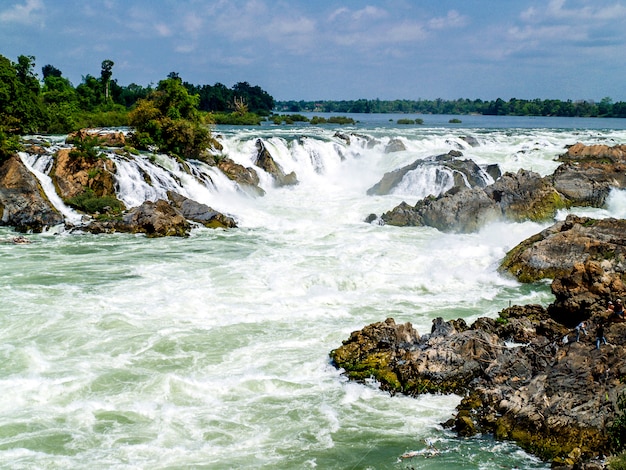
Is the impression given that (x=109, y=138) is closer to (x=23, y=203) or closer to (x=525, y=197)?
(x=23, y=203)

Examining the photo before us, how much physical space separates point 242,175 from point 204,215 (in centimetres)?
815

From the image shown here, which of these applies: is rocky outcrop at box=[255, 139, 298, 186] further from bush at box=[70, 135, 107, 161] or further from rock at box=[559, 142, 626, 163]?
rock at box=[559, 142, 626, 163]

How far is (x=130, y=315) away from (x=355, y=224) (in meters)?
13.2

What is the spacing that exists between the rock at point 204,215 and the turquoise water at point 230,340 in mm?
711

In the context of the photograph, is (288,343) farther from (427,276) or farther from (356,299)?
(427,276)

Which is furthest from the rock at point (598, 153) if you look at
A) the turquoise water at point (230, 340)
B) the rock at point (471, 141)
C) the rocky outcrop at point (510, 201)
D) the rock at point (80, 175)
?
the rock at point (80, 175)

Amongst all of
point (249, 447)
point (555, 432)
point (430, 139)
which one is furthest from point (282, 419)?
point (430, 139)

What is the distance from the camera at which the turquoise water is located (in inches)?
346

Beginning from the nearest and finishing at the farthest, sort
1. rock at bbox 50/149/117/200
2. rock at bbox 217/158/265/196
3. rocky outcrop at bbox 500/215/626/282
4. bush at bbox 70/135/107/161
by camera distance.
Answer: rocky outcrop at bbox 500/215/626/282 → rock at bbox 50/149/117/200 → bush at bbox 70/135/107/161 → rock at bbox 217/158/265/196

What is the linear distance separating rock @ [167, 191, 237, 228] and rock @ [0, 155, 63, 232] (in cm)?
471

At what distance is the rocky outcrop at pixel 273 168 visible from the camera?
114 ft

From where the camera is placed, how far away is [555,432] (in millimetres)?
8461

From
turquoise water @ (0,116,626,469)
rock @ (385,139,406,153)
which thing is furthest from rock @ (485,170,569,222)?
rock @ (385,139,406,153)

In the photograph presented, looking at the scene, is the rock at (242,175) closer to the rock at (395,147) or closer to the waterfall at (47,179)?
the waterfall at (47,179)
